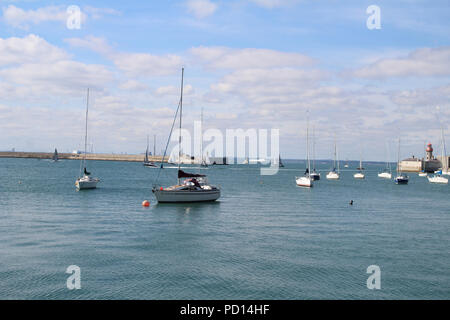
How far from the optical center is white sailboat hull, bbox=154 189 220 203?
5175 centimetres

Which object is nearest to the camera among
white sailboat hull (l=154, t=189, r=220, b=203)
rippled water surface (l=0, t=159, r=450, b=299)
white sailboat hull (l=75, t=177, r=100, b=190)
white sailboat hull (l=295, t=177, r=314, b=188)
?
rippled water surface (l=0, t=159, r=450, b=299)

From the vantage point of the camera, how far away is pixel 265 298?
18.6 m

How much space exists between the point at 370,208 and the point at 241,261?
35.8 meters

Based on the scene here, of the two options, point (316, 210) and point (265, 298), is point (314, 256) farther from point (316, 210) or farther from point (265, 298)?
point (316, 210)

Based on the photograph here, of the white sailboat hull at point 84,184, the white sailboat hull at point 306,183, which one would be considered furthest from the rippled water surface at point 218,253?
the white sailboat hull at point 306,183

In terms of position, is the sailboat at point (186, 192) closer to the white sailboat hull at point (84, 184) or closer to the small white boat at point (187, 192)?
the small white boat at point (187, 192)

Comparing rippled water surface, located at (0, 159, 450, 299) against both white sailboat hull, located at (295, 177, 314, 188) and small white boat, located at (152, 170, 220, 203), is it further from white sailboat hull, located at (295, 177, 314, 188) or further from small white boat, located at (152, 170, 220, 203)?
white sailboat hull, located at (295, 177, 314, 188)

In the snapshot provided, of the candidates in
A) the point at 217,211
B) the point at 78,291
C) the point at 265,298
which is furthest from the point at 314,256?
the point at 217,211

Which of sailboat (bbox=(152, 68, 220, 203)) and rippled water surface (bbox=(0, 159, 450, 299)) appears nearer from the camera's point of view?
rippled water surface (bbox=(0, 159, 450, 299))

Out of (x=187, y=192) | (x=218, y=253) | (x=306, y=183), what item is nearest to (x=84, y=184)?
(x=187, y=192)

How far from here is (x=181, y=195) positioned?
172 ft

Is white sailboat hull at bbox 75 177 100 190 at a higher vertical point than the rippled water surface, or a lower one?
higher

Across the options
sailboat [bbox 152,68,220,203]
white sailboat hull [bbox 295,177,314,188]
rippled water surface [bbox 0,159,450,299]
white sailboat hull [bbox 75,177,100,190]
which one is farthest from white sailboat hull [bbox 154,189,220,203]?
white sailboat hull [bbox 295,177,314,188]

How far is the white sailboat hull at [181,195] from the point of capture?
51.8 metres
